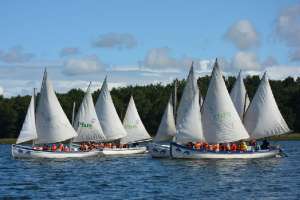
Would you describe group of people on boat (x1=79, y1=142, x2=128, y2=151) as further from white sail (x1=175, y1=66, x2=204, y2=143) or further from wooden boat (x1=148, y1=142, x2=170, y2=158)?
white sail (x1=175, y1=66, x2=204, y2=143)

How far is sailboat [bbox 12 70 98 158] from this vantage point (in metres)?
83.8

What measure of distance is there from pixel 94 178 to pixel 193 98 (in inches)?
812

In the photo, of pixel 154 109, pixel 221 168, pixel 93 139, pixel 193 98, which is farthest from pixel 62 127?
pixel 154 109

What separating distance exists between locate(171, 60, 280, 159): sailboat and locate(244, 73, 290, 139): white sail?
10.3 feet

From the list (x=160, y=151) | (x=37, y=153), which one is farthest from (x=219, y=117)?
(x=37, y=153)

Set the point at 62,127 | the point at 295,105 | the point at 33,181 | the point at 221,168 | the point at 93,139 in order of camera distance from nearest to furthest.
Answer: the point at 33,181 → the point at 221,168 → the point at 62,127 → the point at 93,139 → the point at 295,105

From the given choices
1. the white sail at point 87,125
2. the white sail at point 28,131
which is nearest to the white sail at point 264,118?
the white sail at point 87,125

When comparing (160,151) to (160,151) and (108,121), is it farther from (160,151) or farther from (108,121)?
(108,121)

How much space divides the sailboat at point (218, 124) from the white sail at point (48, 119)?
518 inches

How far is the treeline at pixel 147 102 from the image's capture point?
6594 inches

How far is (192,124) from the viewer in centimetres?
8031

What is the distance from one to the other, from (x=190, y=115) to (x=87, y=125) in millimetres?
15453

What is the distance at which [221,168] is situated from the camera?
2763 inches

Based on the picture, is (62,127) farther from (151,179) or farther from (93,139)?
(151,179)
